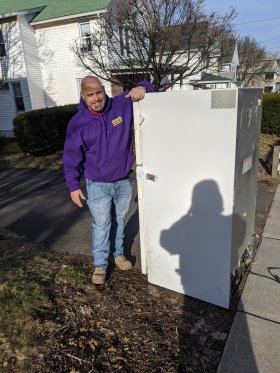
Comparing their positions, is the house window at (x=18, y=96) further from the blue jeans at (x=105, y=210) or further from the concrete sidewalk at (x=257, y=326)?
the concrete sidewalk at (x=257, y=326)

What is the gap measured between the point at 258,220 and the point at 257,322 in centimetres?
217

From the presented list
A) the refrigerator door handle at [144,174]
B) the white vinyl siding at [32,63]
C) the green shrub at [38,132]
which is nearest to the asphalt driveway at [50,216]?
the refrigerator door handle at [144,174]

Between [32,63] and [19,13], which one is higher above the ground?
[19,13]

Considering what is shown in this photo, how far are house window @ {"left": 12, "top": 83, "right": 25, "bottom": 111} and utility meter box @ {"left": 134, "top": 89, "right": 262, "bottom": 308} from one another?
17765 millimetres

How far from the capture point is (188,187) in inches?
97.5

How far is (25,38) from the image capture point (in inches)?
679

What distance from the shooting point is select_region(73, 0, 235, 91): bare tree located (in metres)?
8.89

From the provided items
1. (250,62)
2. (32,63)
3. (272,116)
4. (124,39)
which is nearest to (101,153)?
(124,39)

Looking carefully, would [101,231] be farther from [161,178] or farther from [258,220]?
[258,220]

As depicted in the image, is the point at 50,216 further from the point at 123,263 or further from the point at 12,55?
the point at 12,55

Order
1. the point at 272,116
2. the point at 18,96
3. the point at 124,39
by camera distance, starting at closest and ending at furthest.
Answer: the point at 124,39 < the point at 272,116 < the point at 18,96

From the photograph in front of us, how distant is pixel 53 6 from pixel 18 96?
5597 millimetres

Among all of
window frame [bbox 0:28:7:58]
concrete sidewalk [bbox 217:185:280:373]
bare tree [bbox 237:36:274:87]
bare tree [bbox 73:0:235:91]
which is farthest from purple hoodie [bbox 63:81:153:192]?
bare tree [bbox 237:36:274:87]

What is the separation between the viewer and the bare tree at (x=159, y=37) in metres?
8.89
